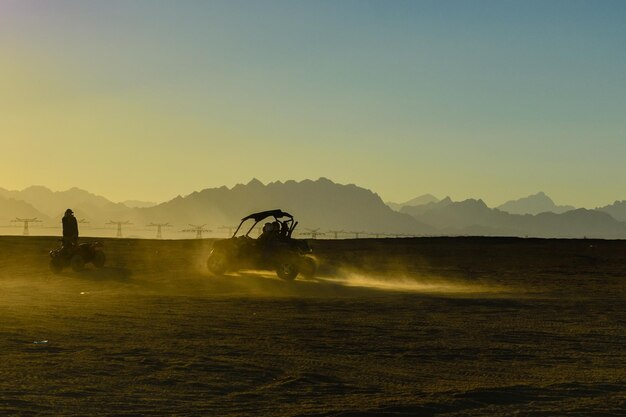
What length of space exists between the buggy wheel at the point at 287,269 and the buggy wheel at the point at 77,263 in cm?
799

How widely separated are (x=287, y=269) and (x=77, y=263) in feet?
27.5

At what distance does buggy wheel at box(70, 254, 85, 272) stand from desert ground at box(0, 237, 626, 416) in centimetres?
94

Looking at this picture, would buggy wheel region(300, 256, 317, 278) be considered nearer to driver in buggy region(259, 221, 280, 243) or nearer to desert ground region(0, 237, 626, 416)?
desert ground region(0, 237, 626, 416)

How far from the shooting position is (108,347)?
14.4m

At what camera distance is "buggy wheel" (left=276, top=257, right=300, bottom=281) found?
101 ft

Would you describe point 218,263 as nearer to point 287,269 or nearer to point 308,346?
point 287,269

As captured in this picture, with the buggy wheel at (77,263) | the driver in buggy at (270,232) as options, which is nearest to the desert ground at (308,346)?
the buggy wheel at (77,263)

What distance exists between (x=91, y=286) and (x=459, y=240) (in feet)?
106

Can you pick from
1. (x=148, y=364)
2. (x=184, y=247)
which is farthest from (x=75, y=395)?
(x=184, y=247)

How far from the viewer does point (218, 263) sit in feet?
106

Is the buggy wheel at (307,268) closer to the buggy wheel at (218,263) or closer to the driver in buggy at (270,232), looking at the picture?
the driver in buggy at (270,232)

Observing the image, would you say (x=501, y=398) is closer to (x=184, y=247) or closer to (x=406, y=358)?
(x=406, y=358)

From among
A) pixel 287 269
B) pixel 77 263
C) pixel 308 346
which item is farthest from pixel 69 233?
pixel 308 346

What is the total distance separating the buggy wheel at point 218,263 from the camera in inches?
1266
